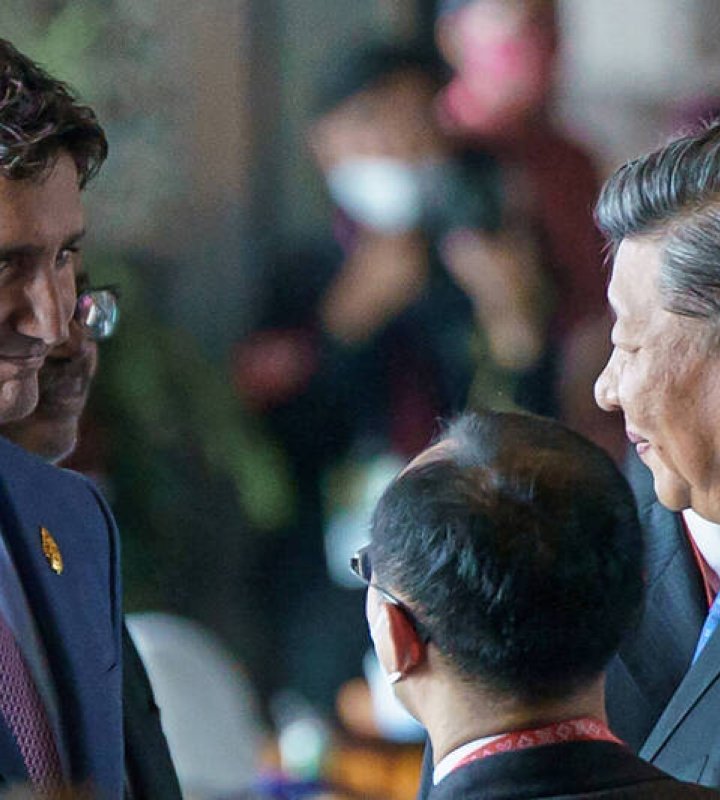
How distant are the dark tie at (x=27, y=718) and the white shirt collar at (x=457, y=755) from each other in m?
0.48

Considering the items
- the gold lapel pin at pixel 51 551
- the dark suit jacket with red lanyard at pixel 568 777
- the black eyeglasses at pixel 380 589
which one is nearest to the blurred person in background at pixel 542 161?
the gold lapel pin at pixel 51 551

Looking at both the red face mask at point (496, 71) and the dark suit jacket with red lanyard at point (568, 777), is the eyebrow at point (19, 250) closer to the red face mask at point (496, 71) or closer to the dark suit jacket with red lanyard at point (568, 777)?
the dark suit jacket with red lanyard at point (568, 777)

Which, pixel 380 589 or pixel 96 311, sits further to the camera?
pixel 96 311

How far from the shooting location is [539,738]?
4.33ft

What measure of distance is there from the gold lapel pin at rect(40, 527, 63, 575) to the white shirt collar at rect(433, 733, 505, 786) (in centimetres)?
65

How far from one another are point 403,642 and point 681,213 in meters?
0.60

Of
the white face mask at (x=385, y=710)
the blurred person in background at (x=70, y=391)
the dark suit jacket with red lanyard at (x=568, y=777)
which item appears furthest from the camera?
the white face mask at (x=385, y=710)

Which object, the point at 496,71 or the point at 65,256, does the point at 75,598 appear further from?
the point at 496,71

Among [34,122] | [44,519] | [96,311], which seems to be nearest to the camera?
[34,122]

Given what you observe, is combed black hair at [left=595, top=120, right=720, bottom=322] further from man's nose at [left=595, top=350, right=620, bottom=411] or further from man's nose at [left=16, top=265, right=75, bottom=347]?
man's nose at [left=16, top=265, right=75, bottom=347]

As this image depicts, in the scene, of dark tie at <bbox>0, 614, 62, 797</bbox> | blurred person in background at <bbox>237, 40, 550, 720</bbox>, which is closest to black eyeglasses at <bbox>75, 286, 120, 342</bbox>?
dark tie at <bbox>0, 614, 62, 797</bbox>

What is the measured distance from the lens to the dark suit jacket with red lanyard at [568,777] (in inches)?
50.7

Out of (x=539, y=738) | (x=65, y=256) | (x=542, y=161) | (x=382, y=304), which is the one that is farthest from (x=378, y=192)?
(x=539, y=738)

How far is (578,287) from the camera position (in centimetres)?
364
